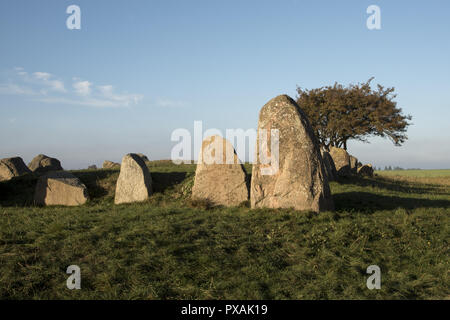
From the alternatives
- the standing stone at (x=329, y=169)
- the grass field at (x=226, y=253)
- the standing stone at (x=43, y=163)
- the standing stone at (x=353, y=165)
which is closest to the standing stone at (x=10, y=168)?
the standing stone at (x=43, y=163)

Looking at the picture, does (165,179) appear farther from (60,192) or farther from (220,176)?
(220,176)

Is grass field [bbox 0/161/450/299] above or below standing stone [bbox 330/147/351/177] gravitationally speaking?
below

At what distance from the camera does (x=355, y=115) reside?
129ft

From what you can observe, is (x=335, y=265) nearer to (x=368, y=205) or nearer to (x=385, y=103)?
(x=368, y=205)

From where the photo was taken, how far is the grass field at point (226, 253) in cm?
718

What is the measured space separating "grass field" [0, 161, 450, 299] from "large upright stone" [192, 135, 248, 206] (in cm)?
95

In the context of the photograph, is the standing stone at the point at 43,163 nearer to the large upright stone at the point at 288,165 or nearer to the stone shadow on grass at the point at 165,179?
the stone shadow on grass at the point at 165,179

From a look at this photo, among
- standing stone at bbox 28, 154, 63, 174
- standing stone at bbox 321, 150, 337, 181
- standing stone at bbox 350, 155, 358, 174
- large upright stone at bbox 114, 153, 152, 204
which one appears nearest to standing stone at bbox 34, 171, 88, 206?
large upright stone at bbox 114, 153, 152, 204

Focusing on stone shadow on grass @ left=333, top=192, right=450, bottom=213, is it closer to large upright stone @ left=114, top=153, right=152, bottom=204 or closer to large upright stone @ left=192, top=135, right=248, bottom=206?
large upright stone @ left=192, top=135, right=248, bottom=206

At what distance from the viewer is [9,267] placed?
26.1ft

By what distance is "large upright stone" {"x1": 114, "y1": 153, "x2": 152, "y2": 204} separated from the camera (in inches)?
664

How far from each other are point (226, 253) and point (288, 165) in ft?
14.6

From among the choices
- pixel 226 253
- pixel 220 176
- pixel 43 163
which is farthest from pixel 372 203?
pixel 43 163
